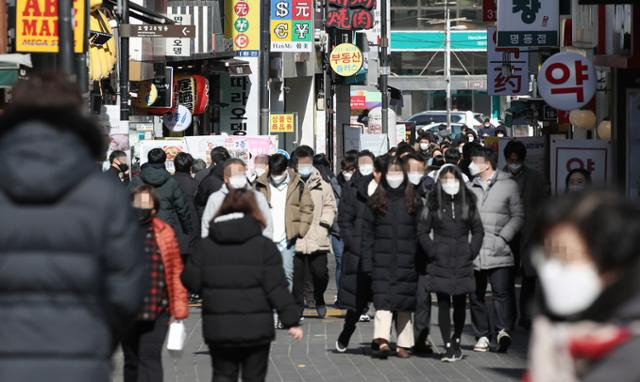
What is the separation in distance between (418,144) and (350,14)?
8392 millimetres

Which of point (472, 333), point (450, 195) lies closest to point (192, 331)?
point (472, 333)

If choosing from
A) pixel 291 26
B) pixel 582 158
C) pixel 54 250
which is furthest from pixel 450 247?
pixel 291 26

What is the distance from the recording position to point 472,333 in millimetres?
14945

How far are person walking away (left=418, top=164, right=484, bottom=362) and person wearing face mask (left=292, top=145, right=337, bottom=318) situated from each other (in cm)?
309

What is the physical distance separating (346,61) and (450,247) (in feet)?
96.8

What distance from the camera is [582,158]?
15484 millimetres

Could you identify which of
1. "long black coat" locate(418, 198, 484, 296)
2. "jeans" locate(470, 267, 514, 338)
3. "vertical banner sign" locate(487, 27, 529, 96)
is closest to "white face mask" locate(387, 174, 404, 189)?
"long black coat" locate(418, 198, 484, 296)

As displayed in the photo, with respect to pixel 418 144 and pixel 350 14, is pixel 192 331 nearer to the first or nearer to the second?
pixel 418 144

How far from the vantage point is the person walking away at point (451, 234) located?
12.3 metres

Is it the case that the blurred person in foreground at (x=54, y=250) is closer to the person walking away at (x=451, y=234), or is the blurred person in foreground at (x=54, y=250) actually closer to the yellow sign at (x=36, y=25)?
the person walking away at (x=451, y=234)

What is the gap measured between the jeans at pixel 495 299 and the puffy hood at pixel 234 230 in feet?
16.7

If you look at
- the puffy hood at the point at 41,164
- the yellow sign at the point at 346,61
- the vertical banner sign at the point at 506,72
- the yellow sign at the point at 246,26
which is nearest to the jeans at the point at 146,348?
the puffy hood at the point at 41,164

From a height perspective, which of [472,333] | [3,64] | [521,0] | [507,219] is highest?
[521,0]

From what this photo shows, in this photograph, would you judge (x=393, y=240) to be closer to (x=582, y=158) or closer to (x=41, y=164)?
(x=582, y=158)
